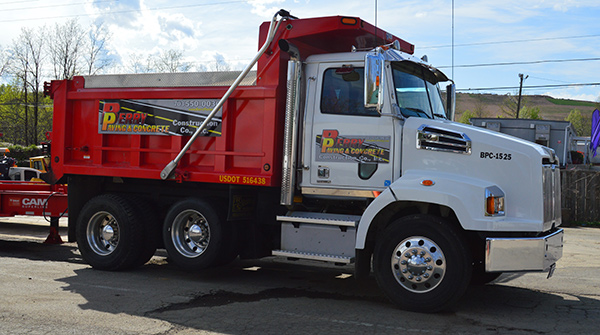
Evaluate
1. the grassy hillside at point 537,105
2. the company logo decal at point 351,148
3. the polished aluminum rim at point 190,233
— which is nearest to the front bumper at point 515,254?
the company logo decal at point 351,148

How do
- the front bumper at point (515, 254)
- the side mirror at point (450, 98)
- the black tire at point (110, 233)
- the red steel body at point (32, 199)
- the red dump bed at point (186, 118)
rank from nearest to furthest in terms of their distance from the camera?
1. the front bumper at point (515, 254)
2. the red dump bed at point (186, 118)
3. the side mirror at point (450, 98)
4. the black tire at point (110, 233)
5. the red steel body at point (32, 199)

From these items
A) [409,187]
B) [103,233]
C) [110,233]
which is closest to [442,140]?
[409,187]

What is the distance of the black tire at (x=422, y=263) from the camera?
634 centimetres

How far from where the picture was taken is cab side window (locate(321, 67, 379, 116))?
7.26 metres

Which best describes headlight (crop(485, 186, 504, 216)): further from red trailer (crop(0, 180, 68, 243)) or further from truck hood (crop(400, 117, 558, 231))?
red trailer (crop(0, 180, 68, 243))

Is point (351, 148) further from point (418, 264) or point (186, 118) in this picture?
point (186, 118)

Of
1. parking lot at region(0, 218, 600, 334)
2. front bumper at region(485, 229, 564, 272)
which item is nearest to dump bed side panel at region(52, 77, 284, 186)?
parking lot at region(0, 218, 600, 334)

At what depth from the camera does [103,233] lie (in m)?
9.14

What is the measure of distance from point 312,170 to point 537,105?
487 ft

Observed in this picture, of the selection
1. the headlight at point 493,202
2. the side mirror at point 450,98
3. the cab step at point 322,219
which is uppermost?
the side mirror at point 450,98

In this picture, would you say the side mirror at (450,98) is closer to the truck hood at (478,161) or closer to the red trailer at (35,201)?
the truck hood at (478,161)

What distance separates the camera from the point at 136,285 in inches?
311

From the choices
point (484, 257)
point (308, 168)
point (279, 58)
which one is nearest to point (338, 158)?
point (308, 168)

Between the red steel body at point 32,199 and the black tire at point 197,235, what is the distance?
3203mm
